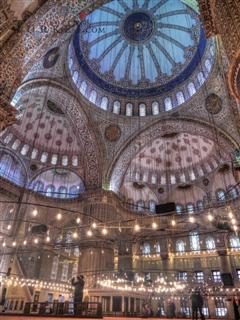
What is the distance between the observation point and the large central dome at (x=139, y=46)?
48.4 feet

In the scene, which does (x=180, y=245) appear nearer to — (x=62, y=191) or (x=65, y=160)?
(x=62, y=191)

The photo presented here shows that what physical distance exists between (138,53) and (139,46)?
0.44 m

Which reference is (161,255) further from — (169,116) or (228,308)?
(169,116)

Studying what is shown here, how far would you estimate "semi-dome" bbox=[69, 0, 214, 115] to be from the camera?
14.6 m

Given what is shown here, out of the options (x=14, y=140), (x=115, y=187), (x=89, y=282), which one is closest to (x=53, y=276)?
(x=89, y=282)

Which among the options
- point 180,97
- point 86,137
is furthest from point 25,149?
point 180,97

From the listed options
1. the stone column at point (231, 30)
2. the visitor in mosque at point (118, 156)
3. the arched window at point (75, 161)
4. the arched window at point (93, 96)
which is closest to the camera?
the stone column at point (231, 30)

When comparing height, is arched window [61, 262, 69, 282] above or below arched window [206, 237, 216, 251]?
below

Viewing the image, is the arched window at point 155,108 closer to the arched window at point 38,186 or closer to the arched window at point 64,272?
the arched window at point 38,186

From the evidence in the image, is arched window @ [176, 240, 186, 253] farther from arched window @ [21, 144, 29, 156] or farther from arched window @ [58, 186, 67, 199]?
arched window @ [21, 144, 29, 156]

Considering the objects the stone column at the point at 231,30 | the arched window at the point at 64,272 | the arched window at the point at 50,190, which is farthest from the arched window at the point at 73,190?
the stone column at the point at 231,30

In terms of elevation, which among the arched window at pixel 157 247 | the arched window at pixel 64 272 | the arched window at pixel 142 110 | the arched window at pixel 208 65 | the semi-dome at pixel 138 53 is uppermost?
the semi-dome at pixel 138 53

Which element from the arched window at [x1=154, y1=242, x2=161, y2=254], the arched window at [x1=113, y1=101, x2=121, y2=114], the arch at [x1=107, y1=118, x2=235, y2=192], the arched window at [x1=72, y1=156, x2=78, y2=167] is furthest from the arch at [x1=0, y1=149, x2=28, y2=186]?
the arched window at [x1=154, y1=242, x2=161, y2=254]

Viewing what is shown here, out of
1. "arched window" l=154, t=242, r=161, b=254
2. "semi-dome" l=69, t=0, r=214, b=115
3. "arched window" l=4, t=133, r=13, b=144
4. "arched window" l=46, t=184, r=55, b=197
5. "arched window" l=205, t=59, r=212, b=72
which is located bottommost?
"arched window" l=154, t=242, r=161, b=254
